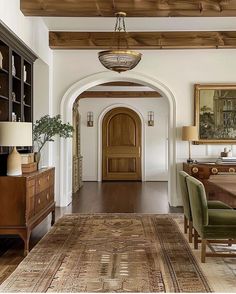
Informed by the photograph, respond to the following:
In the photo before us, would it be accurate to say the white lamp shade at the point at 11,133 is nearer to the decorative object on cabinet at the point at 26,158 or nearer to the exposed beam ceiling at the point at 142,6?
the decorative object on cabinet at the point at 26,158

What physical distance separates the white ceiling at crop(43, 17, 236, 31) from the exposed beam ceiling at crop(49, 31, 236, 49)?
99 mm

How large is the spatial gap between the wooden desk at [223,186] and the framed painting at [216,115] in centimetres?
113

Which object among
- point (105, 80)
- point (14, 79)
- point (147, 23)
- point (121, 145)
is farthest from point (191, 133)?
point (121, 145)

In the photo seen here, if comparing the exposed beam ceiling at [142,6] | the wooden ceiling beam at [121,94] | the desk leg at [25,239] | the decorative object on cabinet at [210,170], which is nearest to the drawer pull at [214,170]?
the decorative object on cabinet at [210,170]

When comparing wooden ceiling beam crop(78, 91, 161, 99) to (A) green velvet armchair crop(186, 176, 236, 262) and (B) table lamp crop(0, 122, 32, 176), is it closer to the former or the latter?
(B) table lamp crop(0, 122, 32, 176)

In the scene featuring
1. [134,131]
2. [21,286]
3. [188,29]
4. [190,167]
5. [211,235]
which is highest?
[188,29]

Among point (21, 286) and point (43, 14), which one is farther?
point (43, 14)

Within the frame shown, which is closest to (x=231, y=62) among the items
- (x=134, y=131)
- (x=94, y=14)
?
(x=94, y=14)

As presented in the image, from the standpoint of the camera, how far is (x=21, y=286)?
3752mm

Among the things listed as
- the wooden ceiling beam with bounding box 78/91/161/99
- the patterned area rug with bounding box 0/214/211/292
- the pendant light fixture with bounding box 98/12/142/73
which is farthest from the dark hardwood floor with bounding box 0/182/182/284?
the wooden ceiling beam with bounding box 78/91/161/99

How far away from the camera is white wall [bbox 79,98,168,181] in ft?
46.2

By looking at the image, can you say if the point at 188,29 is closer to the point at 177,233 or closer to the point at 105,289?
the point at 177,233

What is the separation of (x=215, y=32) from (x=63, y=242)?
4.96m

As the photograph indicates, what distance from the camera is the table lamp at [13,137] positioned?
488 cm
